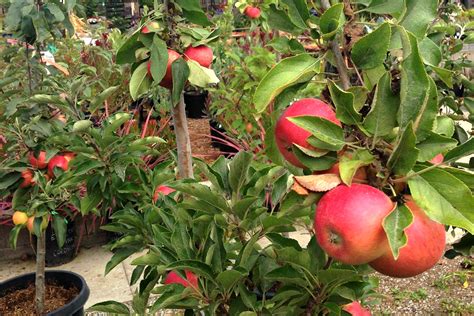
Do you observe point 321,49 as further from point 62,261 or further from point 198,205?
point 62,261

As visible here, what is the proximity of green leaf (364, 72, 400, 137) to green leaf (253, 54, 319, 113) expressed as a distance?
0.43 ft

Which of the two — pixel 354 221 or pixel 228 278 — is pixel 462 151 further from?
pixel 228 278

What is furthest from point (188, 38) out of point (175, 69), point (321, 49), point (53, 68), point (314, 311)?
point (53, 68)

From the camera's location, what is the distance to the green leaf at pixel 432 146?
78cm

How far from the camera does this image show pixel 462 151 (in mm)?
803

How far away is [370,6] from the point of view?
91 cm

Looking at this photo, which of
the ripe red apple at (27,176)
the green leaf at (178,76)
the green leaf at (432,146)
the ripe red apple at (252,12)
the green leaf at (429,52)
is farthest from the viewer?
the ripe red apple at (252,12)

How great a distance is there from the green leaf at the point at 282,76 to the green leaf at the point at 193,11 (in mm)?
566

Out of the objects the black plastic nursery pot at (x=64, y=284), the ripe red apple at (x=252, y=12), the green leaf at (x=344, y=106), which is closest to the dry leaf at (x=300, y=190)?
the green leaf at (x=344, y=106)

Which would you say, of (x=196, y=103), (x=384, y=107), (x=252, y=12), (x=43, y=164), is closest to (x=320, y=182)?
(x=384, y=107)

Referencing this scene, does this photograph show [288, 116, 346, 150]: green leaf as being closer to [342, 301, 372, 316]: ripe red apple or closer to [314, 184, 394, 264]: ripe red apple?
[314, 184, 394, 264]: ripe red apple

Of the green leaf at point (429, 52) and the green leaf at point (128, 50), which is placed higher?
the green leaf at point (429, 52)

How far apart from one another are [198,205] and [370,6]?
1.69ft

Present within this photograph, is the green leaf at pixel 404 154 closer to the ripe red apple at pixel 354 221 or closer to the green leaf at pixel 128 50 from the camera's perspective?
the ripe red apple at pixel 354 221
